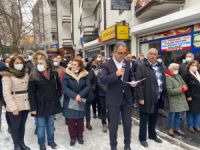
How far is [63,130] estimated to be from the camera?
17.2 feet

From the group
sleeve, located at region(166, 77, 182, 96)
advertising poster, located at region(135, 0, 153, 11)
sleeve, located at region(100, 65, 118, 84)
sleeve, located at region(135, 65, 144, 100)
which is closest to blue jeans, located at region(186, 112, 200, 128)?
sleeve, located at region(166, 77, 182, 96)

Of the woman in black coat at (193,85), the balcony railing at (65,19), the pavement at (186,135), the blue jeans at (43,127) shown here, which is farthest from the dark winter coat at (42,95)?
the balcony railing at (65,19)

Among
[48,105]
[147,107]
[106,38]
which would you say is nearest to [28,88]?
[48,105]

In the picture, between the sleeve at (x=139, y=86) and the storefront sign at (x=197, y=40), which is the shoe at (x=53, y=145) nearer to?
the sleeve at (x=139, y=86)

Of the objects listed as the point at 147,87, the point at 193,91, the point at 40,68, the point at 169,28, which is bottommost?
the point at 193,91

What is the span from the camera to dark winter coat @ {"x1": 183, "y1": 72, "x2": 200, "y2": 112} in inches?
194

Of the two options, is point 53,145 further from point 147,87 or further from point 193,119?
point 193,119

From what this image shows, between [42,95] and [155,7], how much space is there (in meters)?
7.57

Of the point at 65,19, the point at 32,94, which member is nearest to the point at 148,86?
the point at 32,94

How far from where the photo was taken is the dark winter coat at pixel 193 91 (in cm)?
494

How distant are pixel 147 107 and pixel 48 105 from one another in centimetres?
198

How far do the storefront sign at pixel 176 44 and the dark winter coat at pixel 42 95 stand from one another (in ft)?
21.5

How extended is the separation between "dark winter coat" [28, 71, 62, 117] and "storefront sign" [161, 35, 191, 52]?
→ 6542mm

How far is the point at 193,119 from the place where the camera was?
5234mm
